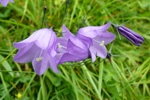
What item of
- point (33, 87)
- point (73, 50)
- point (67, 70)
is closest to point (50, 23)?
point (67, 70)

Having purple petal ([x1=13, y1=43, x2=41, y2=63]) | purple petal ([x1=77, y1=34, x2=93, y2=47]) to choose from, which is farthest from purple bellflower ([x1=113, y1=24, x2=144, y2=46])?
purple petal ([x1=13, y1=43, x2=41, y2=63])

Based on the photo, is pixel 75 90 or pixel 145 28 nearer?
pixel 75 90

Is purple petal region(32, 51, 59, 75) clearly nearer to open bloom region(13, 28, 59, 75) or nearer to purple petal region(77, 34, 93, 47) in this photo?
open bloom region(13, 28, 59, 75)

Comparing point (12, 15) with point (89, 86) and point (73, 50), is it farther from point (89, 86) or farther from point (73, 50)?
point (73, 50)

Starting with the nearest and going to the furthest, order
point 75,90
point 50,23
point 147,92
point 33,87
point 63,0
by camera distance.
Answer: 1. point 75,90
2. point 33,87
3. point 147,92
4. point 50,23
5. point 63,0

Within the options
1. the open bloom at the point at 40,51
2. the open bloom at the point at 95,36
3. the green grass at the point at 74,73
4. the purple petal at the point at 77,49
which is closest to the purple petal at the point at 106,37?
the open bloom at the point at 95,36
